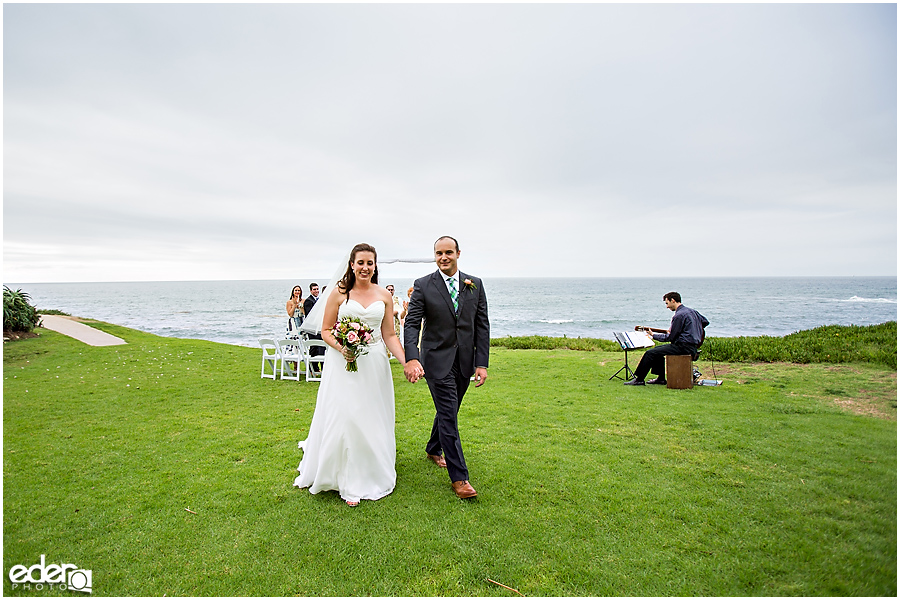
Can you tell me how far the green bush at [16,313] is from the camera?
16156 millimetres

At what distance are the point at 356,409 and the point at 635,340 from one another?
728cm

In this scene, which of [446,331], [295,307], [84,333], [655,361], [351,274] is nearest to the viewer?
[446,331]

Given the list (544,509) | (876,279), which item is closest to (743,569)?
(544,509)

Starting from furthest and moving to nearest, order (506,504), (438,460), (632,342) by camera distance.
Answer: (632,342) < (438,460) < (506,504)

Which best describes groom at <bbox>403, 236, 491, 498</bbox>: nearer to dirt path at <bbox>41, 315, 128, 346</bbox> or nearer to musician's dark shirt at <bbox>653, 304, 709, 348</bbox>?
musician's dark shirt at <bbox>653, 304, 709, 348</bbox>

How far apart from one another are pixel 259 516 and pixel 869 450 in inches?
167

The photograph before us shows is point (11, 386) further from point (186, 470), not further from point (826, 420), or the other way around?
point (826, 420)

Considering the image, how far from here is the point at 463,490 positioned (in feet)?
14.1

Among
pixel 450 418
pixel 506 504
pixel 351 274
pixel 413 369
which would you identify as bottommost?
pixel 506 504

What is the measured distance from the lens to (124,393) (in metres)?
8.97

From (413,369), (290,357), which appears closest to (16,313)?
(290,357)

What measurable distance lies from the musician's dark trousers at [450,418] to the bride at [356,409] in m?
0.45

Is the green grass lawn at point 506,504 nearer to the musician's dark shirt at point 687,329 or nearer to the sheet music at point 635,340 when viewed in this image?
the musician's dark shirt at point 687,329

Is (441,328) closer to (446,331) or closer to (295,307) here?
(446,331)
